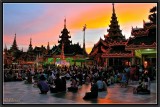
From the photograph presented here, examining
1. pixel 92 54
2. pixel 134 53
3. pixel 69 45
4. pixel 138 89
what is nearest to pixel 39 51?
pixel 69 45

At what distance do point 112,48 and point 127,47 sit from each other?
11849 millimetres

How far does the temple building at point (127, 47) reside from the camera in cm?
3116

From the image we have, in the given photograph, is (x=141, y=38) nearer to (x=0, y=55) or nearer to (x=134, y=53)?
(x=134, y=53)

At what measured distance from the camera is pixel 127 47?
1278 inches

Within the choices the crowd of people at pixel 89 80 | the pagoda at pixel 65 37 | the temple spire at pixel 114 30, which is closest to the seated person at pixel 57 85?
the crowd of people at pixel 89 80

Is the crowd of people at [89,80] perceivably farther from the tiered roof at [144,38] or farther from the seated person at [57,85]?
the tiered roof at [144,38]

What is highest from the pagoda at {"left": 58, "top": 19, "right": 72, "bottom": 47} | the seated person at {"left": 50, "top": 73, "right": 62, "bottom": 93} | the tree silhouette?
the pagoda at {"left": 58, "top": 19, "right": 72, "bottom": 47}

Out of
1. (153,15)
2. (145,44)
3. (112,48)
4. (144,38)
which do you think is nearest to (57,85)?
(145,44)

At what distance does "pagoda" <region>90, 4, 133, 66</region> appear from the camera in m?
42.7

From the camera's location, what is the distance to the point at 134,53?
35219 mm

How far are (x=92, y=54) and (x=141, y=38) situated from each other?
2131 centimetres

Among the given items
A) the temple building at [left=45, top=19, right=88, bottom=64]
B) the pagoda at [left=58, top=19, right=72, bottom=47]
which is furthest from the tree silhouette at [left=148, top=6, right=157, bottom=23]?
the pagoda at [left=58, top=19, right=72, bottom=47]

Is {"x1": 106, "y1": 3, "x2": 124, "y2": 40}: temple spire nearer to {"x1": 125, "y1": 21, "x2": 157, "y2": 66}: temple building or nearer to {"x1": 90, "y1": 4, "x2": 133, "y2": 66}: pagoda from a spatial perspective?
{"x1": 90, "y1": 4, "x2": 133, "y2": 66}: pagoda

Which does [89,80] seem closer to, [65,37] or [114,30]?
[114,30]
